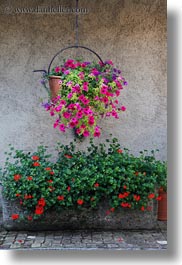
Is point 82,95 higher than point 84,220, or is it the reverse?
point 82,95

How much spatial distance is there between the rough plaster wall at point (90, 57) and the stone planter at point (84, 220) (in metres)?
0.81

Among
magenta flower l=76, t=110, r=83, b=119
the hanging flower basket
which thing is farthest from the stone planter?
magenta flower l=76, t=110, r=83, b=119

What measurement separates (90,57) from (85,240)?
191 cm

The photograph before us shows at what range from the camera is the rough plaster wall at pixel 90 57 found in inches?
174

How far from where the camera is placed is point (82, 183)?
3.71 m

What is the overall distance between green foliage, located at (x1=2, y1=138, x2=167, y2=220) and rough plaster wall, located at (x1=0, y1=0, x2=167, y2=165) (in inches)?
22.5

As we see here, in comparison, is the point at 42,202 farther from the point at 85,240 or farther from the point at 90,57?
the point at 90,57

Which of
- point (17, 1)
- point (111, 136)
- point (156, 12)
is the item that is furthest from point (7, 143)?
point (156, 12)

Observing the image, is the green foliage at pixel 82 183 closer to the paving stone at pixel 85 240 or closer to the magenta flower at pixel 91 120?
the paving stone at pixel 85 240


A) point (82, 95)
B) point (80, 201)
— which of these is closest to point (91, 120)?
point (82, 95)

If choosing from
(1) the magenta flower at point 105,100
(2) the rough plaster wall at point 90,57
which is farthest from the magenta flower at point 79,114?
(2) the rough plaster wall at point 90,57

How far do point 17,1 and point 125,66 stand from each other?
133cm

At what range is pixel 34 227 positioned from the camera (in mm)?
3920

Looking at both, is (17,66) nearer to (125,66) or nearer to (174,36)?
(125,66)
